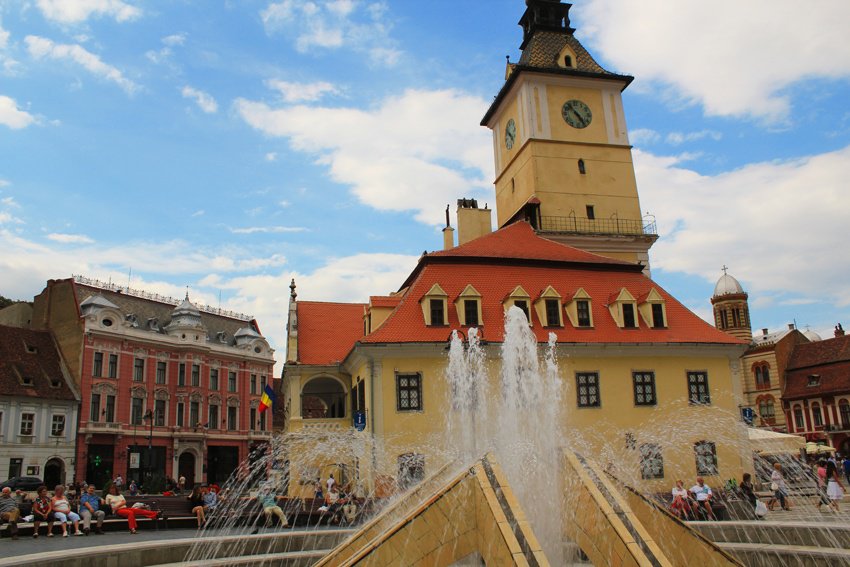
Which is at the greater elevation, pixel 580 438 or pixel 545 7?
pixel 545 7

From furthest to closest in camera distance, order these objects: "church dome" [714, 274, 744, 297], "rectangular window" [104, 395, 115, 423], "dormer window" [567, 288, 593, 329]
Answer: "church dome" [714, 274, 744, 297], "rectangular window" [104, 395, 115, 423], "dormer window" [567, 288, 593, 329]

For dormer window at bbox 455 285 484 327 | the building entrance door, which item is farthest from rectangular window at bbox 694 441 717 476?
the building entrance door

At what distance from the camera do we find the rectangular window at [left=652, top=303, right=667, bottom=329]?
2730 centimetres

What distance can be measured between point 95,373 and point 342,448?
3124 centimetres

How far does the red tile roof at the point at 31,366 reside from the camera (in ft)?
151

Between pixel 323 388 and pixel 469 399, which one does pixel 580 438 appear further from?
pixel 323 388

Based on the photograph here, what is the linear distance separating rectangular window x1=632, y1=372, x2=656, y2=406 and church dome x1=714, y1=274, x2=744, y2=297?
55071 mm

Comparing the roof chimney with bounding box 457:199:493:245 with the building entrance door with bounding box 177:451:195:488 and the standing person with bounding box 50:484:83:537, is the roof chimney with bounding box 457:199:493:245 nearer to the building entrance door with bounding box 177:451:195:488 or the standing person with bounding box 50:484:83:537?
the standing person with bounding box 50:484:83:537

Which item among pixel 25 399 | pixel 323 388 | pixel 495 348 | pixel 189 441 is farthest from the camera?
pixel 189 441

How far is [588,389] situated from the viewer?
84.5 ft

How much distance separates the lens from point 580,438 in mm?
23703

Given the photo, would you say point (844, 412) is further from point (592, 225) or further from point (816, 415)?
point (592, 225)

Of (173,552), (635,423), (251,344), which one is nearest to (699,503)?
(635,423)

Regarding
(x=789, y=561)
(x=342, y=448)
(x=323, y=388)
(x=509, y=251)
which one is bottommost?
(x=789, y=561)
